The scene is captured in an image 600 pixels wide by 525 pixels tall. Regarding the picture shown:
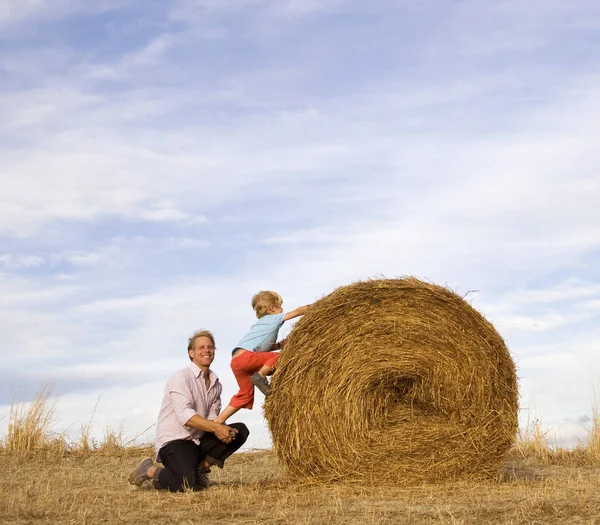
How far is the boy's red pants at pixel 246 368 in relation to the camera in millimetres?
8008

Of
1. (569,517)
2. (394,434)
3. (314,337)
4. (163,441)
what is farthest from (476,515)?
(163,441)

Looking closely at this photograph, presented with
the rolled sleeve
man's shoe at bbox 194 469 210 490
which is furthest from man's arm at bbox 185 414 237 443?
man's shoe at bbox 194 469 210 490

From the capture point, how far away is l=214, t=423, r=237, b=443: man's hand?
7.98 m

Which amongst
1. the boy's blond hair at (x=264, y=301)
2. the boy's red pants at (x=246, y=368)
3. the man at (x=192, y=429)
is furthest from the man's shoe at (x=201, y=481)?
the boy's blond hair at (x=264, y=301)

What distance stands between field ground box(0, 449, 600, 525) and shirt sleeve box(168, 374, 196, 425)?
74cm

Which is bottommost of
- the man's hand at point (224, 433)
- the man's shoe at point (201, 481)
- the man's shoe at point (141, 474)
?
the man's shoe at point (201, 481)

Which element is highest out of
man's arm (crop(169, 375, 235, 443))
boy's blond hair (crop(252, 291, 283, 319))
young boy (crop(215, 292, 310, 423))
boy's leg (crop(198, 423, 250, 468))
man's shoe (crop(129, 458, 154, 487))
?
boy's blond hair (crop(252, 291, 283, 319))

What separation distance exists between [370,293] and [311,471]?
181 cm

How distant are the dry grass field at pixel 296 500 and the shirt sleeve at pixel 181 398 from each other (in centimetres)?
74

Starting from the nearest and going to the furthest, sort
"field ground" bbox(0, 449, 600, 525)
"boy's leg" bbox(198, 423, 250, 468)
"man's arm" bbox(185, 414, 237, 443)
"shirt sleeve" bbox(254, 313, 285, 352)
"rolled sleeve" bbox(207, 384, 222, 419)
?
"field ground" bbox(0, 449, 600, 525)
"man's arm" bbox(185, 414, 237, 443)
"shirt sleeve" bbox(254, 313, 285, 352)
"boy's leg" bbox(198, 423, 250, 468)
"rolled sleeve" bbox(207, 384, 222, 419)

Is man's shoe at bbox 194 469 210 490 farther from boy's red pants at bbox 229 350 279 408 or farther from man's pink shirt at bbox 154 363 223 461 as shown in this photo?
boy's red pants at bbox 229 350 279 408

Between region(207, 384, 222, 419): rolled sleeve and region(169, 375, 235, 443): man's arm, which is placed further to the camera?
region(207, 384, 222, 419): rolled sleeve

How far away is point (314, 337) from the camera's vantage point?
805cm

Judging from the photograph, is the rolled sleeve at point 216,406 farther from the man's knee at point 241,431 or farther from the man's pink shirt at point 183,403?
the man's knee at point 241,431
